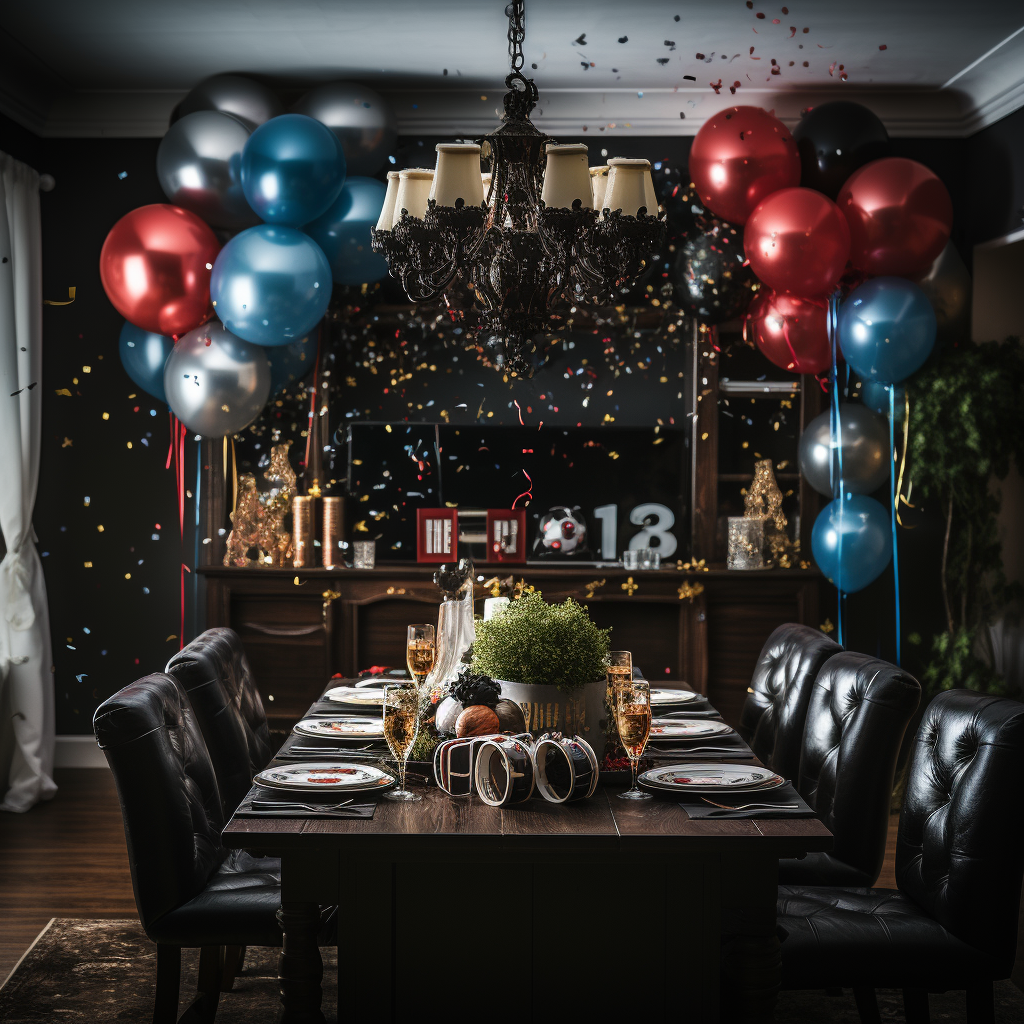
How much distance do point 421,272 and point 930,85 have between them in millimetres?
2913

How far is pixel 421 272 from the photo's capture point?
242 cm

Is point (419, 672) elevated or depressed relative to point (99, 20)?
depressed

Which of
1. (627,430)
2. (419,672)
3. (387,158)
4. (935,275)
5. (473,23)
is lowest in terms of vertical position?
(419,672)

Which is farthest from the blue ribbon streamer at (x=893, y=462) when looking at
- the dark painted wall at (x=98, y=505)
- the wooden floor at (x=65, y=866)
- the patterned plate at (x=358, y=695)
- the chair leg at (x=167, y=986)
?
the chair leg at (x=167, y=986)

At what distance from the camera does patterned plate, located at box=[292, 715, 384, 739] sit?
7.77 ft

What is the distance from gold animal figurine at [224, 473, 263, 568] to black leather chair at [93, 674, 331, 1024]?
216 centimetres

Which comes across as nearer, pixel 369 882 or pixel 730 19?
pixel 369 882

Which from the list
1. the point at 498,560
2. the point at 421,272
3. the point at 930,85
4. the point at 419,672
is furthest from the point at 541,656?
the point at 930,85

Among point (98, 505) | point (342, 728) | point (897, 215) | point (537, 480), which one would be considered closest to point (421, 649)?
point (342, 728)

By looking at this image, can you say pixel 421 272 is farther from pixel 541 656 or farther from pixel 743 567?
pixel 743 567

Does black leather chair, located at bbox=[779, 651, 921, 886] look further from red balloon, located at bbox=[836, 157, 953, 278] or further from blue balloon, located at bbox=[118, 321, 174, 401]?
blue balloon, located at bbox=[118, 321, 174, 401]

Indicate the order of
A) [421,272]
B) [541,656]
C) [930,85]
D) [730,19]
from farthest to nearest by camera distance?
[930,85] < [730,19] < [421,272] < [541,656]

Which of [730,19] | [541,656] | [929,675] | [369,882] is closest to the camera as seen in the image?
[369,882]

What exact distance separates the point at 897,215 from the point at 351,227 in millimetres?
1895
